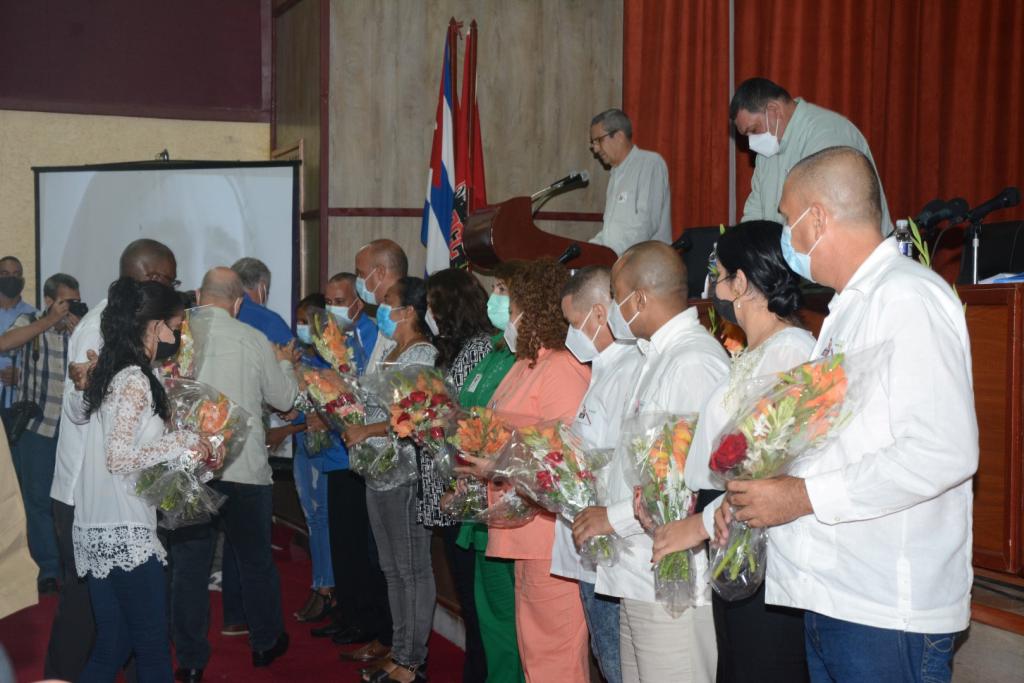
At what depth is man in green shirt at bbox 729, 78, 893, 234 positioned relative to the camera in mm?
4402

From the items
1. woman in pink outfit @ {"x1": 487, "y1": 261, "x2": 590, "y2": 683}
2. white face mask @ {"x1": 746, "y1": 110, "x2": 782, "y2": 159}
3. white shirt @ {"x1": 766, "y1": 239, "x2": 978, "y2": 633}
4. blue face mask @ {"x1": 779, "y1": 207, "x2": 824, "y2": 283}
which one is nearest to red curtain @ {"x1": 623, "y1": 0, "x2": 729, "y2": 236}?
white face mask @ {"x1": 746, "y1": 110, "x2": 782, "y2": 159}

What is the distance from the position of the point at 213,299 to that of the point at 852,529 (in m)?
3.49

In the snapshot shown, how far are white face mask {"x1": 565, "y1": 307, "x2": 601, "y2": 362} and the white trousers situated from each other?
89cm

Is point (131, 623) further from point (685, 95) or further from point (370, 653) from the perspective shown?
point (685, 95)

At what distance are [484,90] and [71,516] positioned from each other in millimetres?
4340

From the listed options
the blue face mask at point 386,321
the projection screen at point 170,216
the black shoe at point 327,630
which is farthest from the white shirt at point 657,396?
the projection screen at point 170,216

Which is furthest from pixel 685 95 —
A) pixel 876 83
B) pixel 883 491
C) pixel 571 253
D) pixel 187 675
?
pixel 883 491

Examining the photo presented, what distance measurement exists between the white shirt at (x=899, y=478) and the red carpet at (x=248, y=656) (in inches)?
115

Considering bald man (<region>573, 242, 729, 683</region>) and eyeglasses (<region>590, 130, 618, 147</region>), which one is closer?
bald man (<region>573, 242, 729, 683</region>)

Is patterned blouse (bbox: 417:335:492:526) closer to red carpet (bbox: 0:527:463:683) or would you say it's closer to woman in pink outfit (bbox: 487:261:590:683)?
woman in pink outfit (bbox: 487:261:590:683)

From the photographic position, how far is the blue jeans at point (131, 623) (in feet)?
11.2

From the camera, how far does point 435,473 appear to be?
4230 mm

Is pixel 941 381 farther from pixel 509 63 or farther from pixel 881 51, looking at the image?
pixel 509 63

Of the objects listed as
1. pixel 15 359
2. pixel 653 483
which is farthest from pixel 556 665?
pixel 15 359
